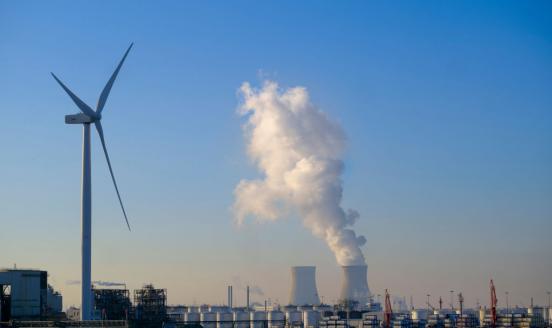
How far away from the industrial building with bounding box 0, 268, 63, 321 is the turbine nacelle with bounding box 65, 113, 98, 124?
2793 cm

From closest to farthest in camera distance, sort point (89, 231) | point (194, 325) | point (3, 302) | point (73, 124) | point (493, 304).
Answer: point (89, 231) → point (73, 124) → point (3, 302) → point (194, 325) → point (493, 304)

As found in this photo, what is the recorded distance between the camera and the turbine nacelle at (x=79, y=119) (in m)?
90.8

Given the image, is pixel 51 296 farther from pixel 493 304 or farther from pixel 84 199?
pixel 493 304

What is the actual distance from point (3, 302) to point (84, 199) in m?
28.8

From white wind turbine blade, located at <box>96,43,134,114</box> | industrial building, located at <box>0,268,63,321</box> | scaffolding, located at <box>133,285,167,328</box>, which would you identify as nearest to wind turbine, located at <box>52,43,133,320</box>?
white wind turbine blade, located at <box>96,43,134,114</box>

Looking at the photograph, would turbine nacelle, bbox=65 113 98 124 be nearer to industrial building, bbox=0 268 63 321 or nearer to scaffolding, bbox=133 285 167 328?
industrial building, bbox=0 268 63 321

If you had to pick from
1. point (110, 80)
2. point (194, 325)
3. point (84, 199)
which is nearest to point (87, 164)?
point (84, 199)

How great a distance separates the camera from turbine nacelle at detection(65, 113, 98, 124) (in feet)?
298

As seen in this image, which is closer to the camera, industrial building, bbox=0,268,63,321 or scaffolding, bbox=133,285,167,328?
industrial building, bbox=0,268,63,321

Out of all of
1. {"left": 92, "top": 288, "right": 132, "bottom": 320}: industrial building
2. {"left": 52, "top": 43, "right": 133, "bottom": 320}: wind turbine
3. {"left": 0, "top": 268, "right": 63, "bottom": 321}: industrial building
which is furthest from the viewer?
{"left": 92, "top": 288, "right": 132, "bottom": 320}: industrial building

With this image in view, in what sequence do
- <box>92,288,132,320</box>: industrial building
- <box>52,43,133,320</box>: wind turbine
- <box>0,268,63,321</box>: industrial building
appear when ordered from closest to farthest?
1. <box>52,43,133,320</box>: wind turbine
2. <box>0,268,63,321</box>: industrial building
3. <box>92,288,132,320</box>: industrial building

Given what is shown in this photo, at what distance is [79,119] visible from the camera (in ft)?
300

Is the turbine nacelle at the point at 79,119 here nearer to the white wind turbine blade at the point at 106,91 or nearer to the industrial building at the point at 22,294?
the white wind turbine blade at the point at 106,91

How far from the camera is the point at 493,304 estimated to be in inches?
6870
